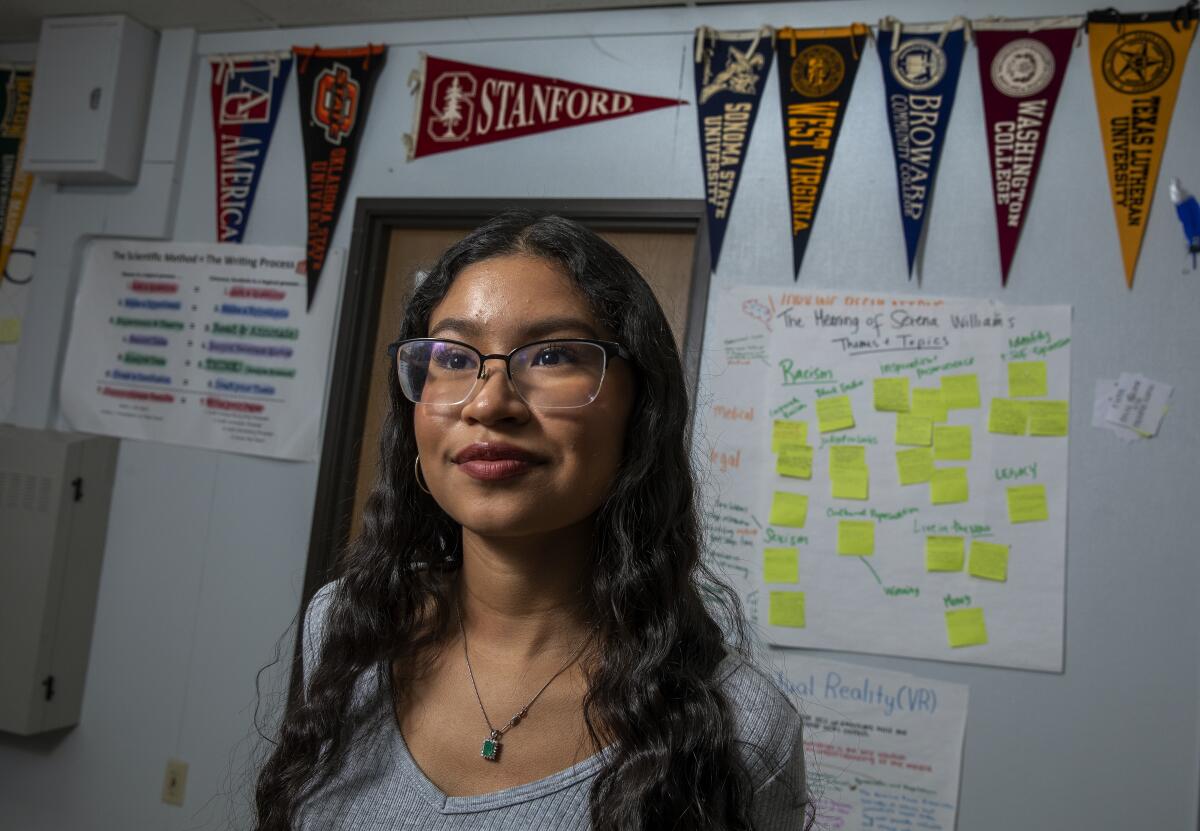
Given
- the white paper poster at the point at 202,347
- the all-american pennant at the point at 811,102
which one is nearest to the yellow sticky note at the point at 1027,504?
the all-american pennant at the point at 811,102

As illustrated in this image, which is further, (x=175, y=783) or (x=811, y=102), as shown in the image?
(x=175, y=783)

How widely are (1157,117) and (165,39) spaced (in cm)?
252

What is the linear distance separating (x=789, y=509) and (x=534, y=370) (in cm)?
131

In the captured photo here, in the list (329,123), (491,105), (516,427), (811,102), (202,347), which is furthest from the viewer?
(202,347)

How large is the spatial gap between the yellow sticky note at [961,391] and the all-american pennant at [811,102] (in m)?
Answer: 0.40

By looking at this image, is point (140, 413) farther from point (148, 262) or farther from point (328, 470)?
point (328, 470)

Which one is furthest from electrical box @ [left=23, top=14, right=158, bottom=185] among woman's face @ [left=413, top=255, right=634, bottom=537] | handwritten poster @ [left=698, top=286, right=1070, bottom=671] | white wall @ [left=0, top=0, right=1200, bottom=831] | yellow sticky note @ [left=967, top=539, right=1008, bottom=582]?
yellow sticky note @ [left=967, top=539, right=1008, bottom=582]

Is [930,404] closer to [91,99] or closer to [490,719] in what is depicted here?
[490,719]

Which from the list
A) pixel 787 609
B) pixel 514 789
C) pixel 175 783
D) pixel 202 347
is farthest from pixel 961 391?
pixel 175 783

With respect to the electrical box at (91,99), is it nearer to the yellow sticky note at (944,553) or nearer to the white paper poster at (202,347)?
the white paper poster at (202,347)

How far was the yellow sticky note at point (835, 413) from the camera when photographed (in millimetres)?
2021

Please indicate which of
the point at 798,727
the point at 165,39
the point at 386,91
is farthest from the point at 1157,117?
the point at 165,39

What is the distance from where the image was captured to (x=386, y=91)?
7.98ft

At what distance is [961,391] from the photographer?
6.43 ft
